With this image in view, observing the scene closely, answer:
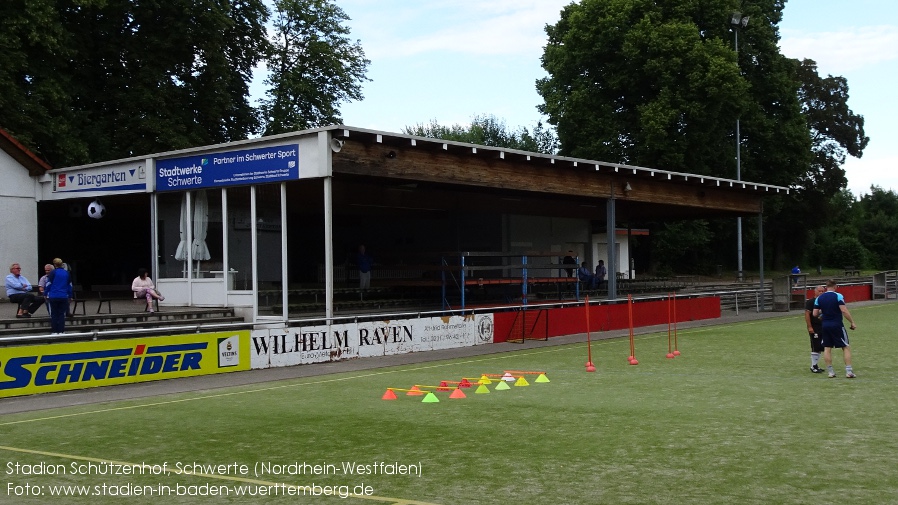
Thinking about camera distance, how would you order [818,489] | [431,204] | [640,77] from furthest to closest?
[640,77] < [431,204] < [818,489]

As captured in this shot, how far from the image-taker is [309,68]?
4891 centimetres

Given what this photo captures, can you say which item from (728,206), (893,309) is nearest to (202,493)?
(728,206)

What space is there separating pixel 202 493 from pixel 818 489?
5.41m

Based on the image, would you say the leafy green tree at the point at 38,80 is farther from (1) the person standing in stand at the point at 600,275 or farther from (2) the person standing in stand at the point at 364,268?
(1) the person standing in stand at the point at 600,275

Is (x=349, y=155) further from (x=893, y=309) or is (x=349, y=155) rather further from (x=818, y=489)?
(x=893, y=309)

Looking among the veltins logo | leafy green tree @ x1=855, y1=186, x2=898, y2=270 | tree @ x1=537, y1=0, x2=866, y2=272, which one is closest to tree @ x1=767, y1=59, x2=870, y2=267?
tree @ x1=537, y1=0, x2=866, y2=272

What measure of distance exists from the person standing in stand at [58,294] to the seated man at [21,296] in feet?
7.84

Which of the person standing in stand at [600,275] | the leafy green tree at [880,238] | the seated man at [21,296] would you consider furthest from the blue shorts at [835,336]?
the leafy green tree at [880,238]

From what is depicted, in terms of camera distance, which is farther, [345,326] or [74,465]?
[345,326]

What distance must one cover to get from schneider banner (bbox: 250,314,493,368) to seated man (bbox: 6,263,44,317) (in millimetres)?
5781

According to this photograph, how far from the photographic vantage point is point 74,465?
953 cm

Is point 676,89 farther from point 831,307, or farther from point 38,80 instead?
point 831,307

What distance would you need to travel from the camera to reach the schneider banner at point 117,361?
15648 mm

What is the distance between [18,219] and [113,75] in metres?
13.0
